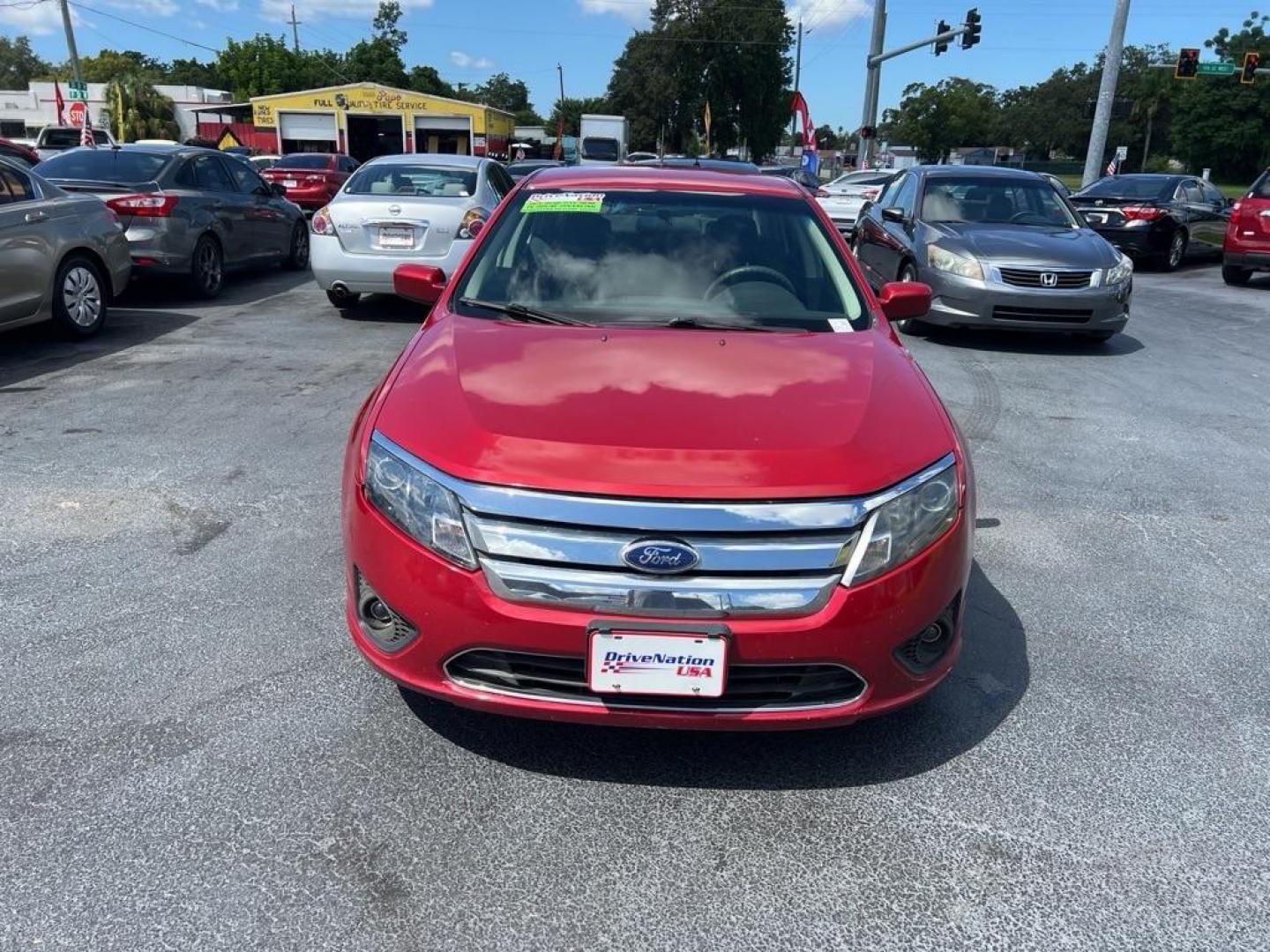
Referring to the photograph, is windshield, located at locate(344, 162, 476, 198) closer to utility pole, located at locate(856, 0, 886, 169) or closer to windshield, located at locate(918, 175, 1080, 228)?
windshield, located at locate(918, 175, 1080, 228)

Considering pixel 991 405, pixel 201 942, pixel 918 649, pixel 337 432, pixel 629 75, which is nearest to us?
pixel 201 942

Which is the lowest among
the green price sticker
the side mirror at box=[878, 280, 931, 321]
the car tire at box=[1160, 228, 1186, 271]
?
the car tire at box=[1160, 228, 1186, 271]

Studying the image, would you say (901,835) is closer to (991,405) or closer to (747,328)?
(747,328)

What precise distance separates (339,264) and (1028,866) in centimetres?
850

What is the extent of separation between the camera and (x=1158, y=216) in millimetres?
15406

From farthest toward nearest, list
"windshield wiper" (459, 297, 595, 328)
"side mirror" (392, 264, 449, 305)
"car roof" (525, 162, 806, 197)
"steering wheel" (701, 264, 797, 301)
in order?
"side mirror" (392, 264, 449, 305)
"car roof" (525, 162, 806, 197)
"steering wheel" (701, 264, 797, 301)
"windshield wiper" (459, 297, 595, 328)

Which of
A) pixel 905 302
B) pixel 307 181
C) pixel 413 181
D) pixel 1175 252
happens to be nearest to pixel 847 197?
pixel 1175 252

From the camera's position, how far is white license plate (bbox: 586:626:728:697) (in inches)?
95.7

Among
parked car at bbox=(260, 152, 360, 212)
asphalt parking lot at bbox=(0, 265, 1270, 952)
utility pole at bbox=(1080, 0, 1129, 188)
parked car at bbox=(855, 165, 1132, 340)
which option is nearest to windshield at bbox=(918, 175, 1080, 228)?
parked car at bbox=(855, 165, 1132, 340)

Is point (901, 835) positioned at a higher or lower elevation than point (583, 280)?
lower

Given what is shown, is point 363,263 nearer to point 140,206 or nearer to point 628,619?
point 140,206

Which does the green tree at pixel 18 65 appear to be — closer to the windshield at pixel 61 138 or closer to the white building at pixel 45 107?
the white building at pixel 45 107

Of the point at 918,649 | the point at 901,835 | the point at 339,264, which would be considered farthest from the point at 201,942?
the point at 339,264

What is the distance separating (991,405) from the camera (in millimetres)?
7254
